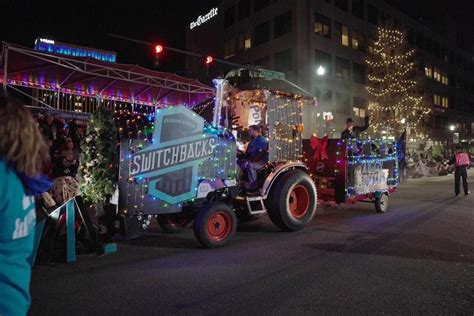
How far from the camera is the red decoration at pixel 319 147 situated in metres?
9.47

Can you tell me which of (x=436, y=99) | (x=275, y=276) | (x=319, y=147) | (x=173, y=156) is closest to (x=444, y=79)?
(x=436, y=99)

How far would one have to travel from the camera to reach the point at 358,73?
131ft

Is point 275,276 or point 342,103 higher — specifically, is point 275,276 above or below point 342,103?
below

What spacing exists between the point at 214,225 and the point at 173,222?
1.50 meters

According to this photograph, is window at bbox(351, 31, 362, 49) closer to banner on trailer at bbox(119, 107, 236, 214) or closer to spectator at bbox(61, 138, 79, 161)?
spectator at bbox(61, 138, 79, 161)

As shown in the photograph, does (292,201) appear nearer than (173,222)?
No

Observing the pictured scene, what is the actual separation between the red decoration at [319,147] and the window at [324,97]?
25.4m

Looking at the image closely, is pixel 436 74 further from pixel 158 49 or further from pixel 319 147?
pixel 319 147

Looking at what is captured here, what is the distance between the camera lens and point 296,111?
8195mm

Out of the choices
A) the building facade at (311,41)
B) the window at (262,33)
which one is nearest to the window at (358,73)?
the building facade at (311,41)

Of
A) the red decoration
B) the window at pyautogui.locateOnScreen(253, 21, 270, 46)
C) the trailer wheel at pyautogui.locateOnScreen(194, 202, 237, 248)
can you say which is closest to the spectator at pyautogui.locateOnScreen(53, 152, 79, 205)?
the trailer wheel at pyautogui.locateOnScreen(194, 202, 237, 248)

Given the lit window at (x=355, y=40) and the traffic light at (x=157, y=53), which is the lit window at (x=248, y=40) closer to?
the lit window at (x=355, y=40)

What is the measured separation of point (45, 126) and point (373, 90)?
3129 cm

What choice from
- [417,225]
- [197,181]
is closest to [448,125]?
[417,225]
